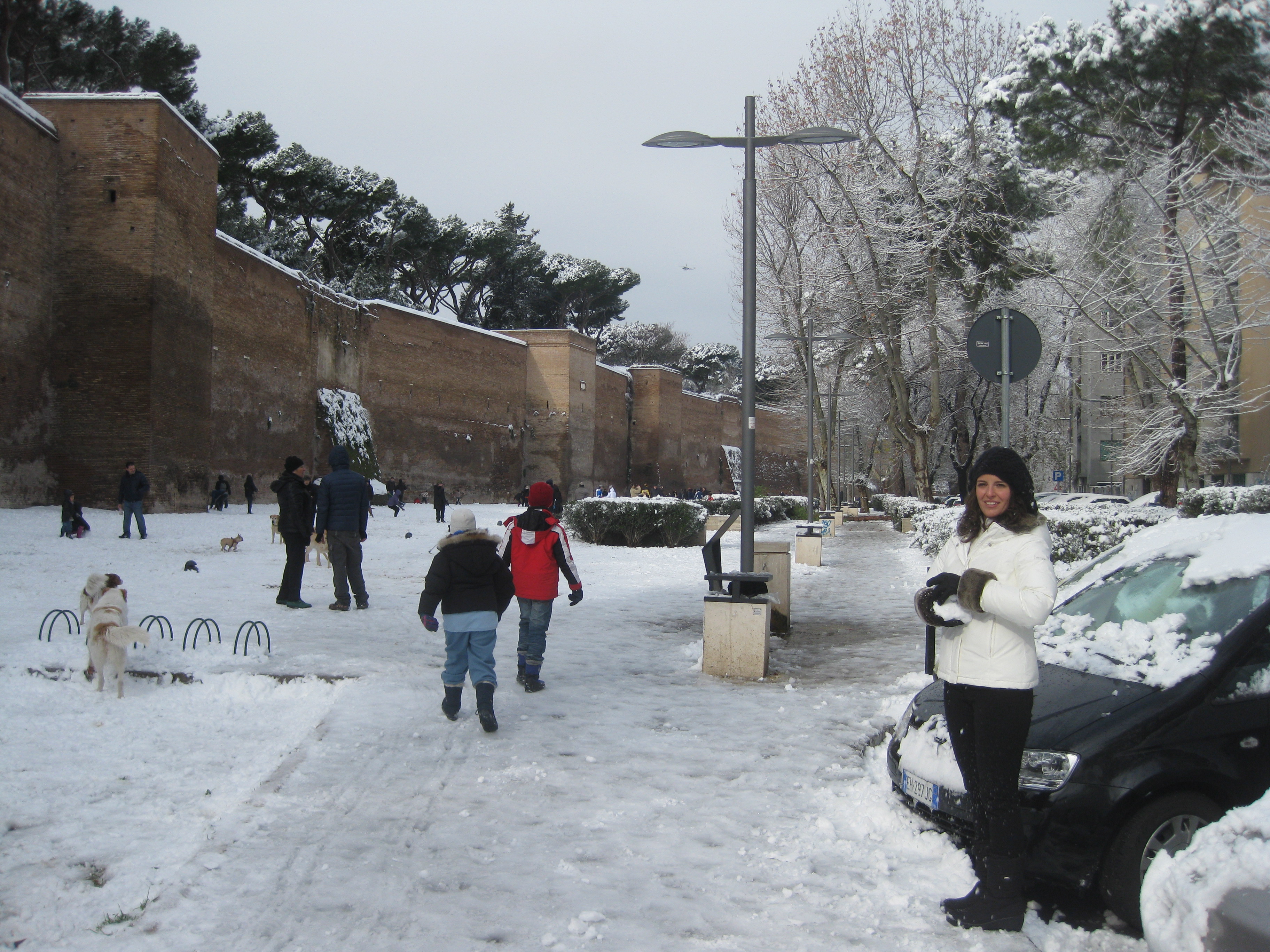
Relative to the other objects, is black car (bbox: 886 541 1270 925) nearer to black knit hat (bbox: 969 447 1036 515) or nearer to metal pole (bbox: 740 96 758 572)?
black knit hat (bbox: 969 447 1036 515)

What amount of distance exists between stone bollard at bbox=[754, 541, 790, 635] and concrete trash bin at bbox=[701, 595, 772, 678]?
1.78 meters

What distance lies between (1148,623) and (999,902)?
1.56m

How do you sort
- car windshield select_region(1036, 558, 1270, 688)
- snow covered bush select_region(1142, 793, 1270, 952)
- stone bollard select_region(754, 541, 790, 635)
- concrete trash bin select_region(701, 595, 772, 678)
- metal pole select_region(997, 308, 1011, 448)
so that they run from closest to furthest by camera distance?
snow covered bush select_region(1142, 793, 1270, 952), car windshield select_region(1036, 558, 1270, 688), concrete trash bin select_region(701, 595, 772, 678), metal pole select_region(997, 308, 1011, 448), stone bollard select_region(754, 541, 790, 635)

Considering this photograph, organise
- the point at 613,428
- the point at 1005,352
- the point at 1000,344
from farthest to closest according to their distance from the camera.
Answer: the point at 613,428
the point at 1000,344
the point at 1005,352

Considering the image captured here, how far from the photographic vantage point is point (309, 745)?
5.10m

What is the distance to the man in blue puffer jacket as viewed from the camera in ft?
30.8

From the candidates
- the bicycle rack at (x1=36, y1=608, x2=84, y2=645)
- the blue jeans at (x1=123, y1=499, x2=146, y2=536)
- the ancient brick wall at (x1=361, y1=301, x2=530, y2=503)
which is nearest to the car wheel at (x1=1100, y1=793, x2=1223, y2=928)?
the bicycle rack at (x1=36, y1=608, x2=84, y2=645)

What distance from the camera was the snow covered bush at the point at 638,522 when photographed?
64.6ft

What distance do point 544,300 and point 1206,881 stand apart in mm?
67338

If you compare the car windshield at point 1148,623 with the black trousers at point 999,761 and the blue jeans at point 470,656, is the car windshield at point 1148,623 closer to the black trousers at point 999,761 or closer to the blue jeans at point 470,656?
the black trousers at point 999,761

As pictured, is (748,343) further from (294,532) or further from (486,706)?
(294,532)

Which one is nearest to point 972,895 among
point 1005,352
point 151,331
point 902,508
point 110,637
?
point 110,637

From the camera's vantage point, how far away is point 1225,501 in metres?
9.22

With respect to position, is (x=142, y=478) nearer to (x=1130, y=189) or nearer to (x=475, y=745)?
(x=475, y=745)
